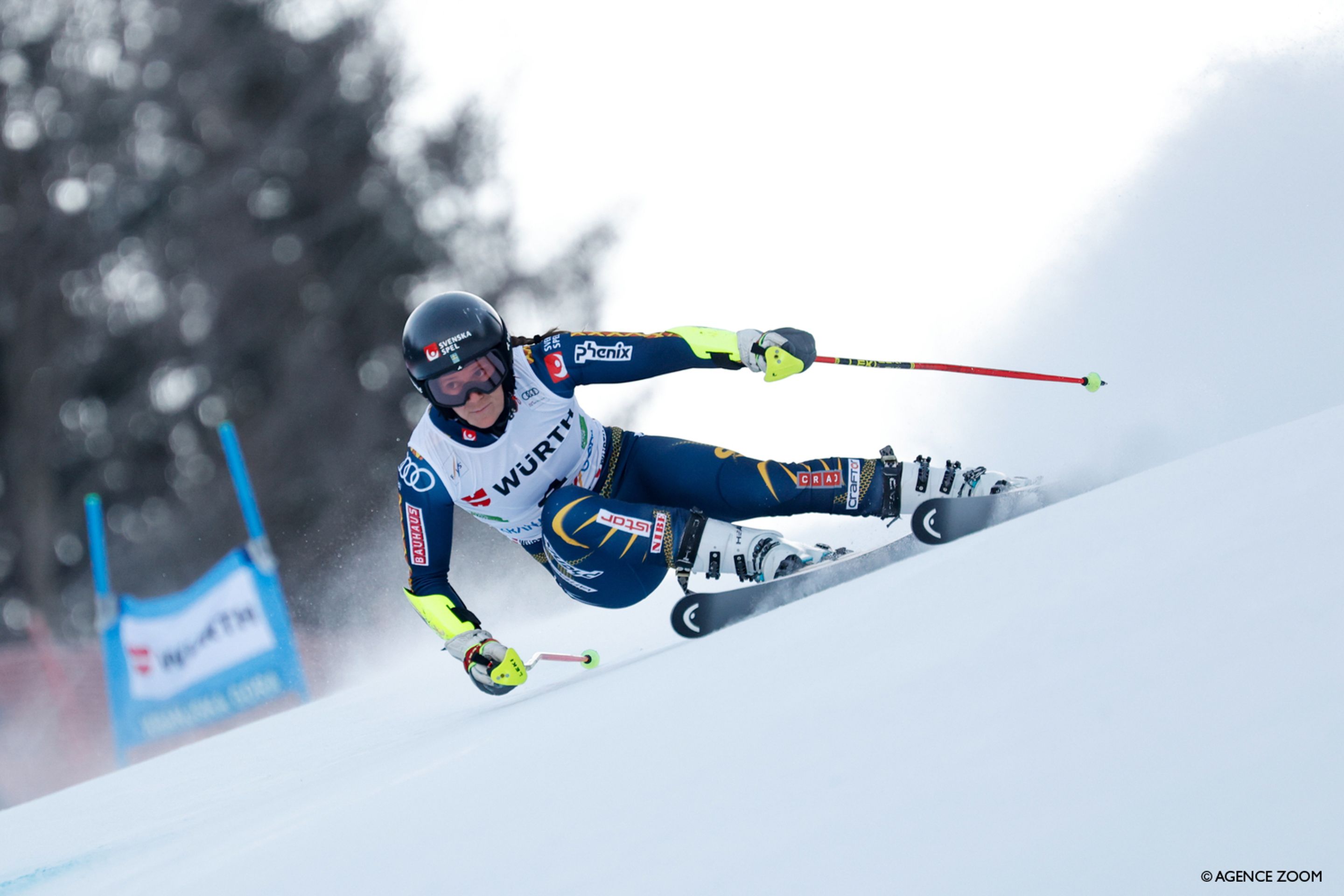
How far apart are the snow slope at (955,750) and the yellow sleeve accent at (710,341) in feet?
3.53

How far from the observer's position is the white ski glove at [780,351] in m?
3.12

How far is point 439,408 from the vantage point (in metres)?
3.37

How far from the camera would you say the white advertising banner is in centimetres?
645

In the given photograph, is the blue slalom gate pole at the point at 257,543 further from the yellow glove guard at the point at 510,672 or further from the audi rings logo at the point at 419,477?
the yellow glove guard at the point at 510,672

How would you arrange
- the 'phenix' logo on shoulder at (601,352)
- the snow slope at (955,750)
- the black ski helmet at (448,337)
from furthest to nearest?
the 'phenix' logo on shoulder at (601,352) → the black ski helmet at (448,337) → the snow slope at (955,750)

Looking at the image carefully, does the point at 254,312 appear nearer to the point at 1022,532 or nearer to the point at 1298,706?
the point at 1022,532

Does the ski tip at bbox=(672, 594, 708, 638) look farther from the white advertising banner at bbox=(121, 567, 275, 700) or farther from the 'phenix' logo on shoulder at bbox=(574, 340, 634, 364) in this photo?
the white advertising banner at bbox=(121, 567, 275, 700)

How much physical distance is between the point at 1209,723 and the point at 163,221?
1787 centimetres

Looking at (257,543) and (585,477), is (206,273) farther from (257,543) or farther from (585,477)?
(585,477)

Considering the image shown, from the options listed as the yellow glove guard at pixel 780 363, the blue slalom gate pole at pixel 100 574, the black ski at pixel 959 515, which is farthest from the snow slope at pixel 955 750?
the blue slalom gate pole at pixel 100 574

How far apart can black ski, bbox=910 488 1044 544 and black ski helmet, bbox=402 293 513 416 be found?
1299 millimetres

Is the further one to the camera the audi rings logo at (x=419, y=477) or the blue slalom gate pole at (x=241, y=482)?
the blue slalom gate pole at (x=241, y=482)

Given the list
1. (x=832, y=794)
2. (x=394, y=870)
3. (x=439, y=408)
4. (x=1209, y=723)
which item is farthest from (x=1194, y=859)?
(x=439, y=408)

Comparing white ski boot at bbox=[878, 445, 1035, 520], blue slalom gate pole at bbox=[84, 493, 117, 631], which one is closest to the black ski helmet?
white ski boot at bbox=[878, 445, 1035, 520]
